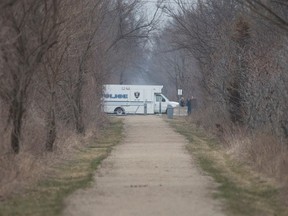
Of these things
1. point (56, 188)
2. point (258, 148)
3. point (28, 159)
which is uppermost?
point (258, 148)

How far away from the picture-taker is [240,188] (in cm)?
1234

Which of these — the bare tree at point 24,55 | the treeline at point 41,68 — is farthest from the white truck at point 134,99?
the bare tree at point 24,55

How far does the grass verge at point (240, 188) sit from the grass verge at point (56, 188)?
9.11 ft

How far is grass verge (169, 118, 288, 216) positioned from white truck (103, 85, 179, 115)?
3562 centimetres

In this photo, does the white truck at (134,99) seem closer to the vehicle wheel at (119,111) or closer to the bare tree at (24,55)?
the vehicle wheel at (119,111)

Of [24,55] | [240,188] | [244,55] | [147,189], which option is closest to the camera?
[147,189]

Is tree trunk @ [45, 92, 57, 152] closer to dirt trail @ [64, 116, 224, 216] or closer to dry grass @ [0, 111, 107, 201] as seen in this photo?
dry grass @ [0, 111, 107, 201]

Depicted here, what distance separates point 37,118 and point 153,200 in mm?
6854

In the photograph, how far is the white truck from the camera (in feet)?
180

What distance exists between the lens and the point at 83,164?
16547 mm

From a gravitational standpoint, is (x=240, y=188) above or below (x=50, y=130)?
below

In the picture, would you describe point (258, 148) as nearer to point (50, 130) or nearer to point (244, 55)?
point (50, 130)

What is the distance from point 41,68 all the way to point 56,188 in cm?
486

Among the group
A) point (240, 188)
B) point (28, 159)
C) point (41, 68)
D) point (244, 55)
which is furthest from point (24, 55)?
point (244, 55)
